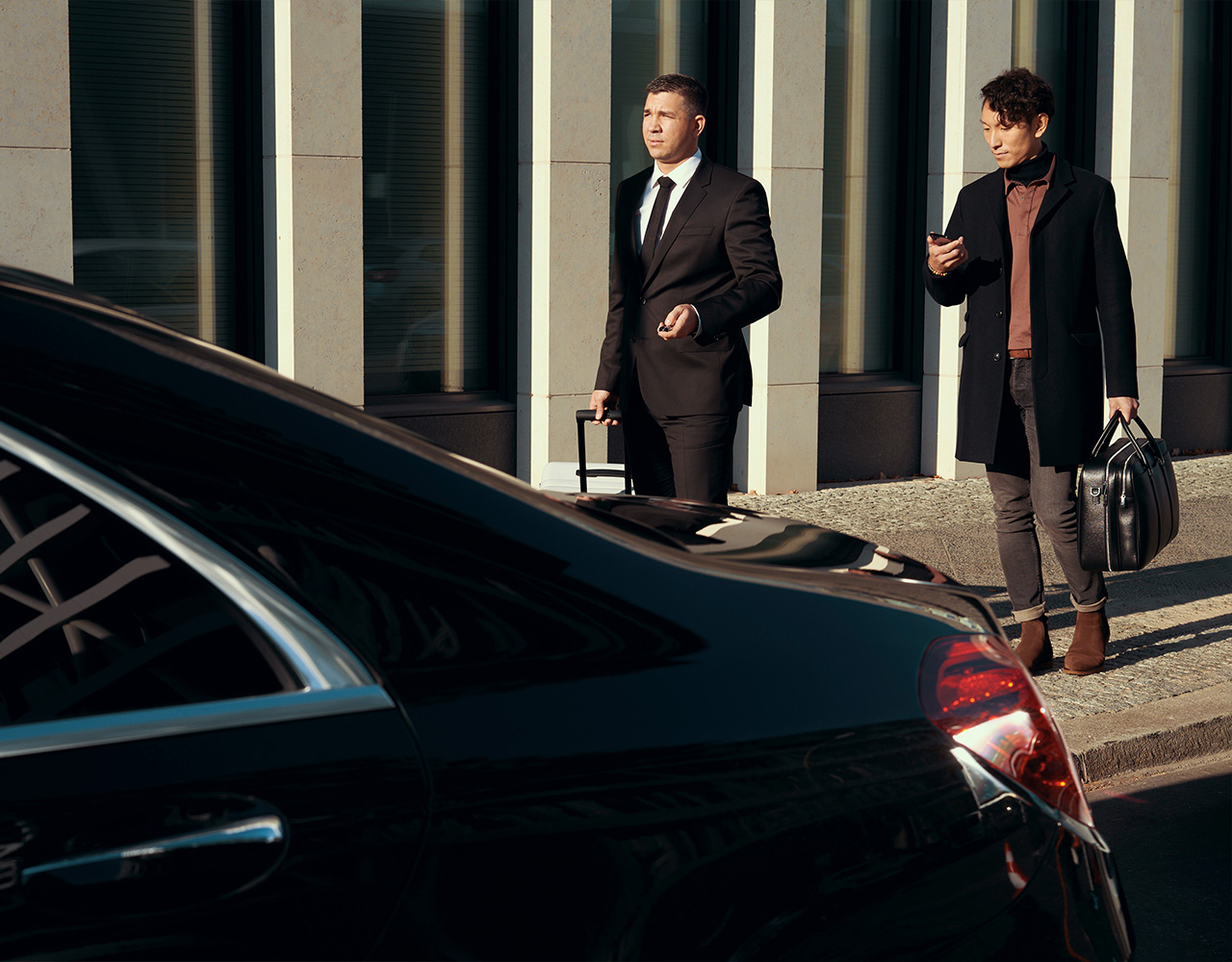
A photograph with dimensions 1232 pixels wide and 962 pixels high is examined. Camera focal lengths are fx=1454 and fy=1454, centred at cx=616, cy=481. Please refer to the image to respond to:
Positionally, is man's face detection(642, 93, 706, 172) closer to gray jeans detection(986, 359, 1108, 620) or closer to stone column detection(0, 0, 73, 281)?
gray jeans detection(986, 359, 1108, 620)

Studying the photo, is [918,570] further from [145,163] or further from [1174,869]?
[145,163]

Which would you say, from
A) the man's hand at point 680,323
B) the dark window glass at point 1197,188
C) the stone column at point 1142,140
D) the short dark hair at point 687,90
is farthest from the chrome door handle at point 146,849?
the dark window glass at point 1197,188

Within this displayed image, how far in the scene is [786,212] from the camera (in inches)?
396

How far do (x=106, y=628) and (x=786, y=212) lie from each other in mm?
8848

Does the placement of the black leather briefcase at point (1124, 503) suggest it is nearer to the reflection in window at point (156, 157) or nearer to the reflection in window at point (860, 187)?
the reflection in window at point (156, 157)

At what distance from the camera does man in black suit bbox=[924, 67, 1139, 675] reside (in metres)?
5.22

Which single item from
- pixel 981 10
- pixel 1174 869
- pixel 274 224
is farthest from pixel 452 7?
pixel 1174 869

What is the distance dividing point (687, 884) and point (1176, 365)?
12300 mm

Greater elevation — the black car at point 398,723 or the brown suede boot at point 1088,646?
the black car at point 398,723

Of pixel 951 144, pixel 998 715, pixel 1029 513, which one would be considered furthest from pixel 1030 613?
pixel 951 144

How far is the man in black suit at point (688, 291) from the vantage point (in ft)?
15.8

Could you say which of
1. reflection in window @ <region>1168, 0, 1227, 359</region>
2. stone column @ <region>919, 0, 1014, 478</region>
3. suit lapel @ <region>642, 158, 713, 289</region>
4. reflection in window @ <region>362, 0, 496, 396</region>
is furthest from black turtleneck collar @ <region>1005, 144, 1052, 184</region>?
reflection in window @ <region>1168, 0, 1227, 359</region>

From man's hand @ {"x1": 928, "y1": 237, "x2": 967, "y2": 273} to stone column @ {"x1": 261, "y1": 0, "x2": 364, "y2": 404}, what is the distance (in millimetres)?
4224

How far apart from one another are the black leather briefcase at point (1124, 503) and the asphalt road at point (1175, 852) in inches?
29.0
